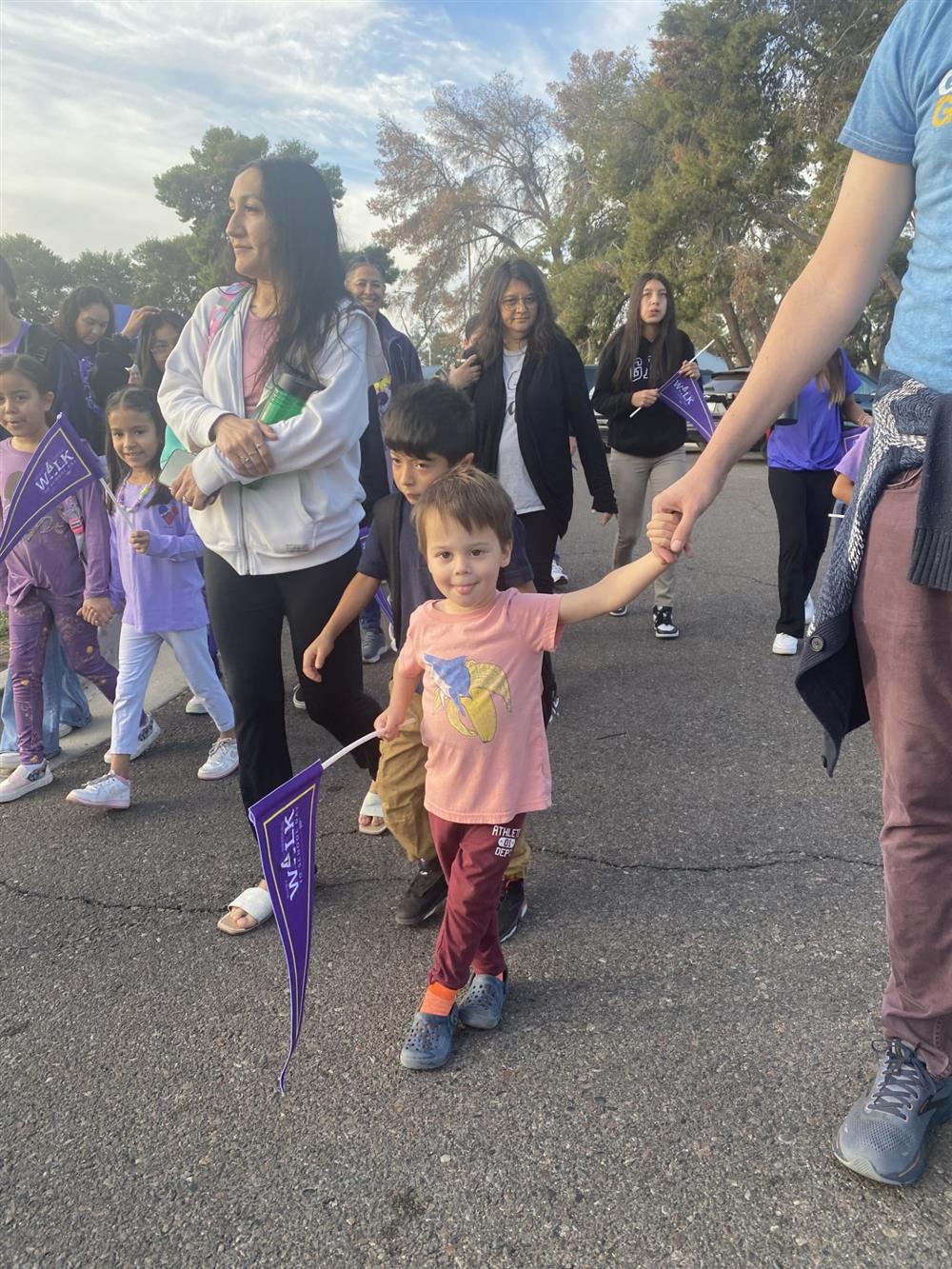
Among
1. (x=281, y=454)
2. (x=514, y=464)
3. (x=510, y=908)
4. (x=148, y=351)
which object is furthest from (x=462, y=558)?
(x=148, y=351)

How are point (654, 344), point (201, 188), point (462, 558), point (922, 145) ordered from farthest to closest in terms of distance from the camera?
point (201, 188) → point (654, 344) → point (462, 558) → point (922, 145)

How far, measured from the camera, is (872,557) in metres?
1.76

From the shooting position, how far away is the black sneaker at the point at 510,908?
2686 mm

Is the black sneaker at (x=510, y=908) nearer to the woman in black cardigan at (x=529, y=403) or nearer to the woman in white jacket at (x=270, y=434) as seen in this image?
the woman in white jacket at (x=270, y=434)

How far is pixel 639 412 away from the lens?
219 inches

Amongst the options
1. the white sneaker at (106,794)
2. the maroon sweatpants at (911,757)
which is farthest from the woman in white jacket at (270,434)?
the maroon sweatpants at (911,757)

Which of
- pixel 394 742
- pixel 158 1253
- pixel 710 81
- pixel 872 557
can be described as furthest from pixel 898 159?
pixel 710 81

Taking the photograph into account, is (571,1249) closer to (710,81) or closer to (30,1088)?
(30,1088)

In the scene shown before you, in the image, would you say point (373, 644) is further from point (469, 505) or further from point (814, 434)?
point (469, 505)

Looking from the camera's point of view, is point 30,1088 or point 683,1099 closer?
point 683,1099

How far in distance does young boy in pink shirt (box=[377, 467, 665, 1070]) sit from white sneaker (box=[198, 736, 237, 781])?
6.33 feet

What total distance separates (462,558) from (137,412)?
229cm

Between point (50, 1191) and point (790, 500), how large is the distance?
4.70m

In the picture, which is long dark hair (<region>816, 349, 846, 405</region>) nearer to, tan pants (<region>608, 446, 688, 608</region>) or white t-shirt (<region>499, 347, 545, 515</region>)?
tan pants (<region>608, 446, 688, 608</region>)
